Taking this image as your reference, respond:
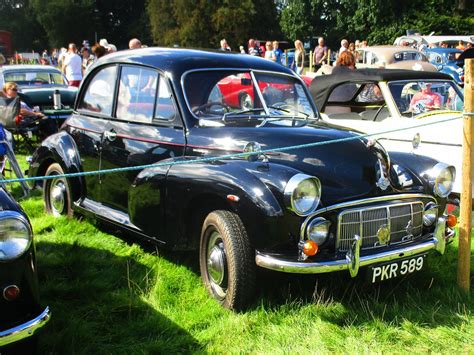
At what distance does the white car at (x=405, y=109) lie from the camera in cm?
626

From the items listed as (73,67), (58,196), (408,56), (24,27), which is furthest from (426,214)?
(24,27)

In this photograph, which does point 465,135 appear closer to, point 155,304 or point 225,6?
point 155,304

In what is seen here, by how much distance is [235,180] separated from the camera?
11.7 ft

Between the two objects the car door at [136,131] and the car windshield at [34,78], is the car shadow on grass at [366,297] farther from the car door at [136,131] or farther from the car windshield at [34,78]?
the car windshield at [34,78]

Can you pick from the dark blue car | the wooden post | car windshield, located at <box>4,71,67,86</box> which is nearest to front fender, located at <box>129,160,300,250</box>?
the wooden post

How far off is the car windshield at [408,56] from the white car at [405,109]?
519 inches

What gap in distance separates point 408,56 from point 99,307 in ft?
61.7

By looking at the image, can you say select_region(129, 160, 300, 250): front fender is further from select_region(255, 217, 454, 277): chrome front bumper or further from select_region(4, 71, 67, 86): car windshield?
select_region(4, 71, 67, 86): car windshield

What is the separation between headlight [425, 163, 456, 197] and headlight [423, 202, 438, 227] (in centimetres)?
16

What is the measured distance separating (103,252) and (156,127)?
116cm

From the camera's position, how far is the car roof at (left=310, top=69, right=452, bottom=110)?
680cm

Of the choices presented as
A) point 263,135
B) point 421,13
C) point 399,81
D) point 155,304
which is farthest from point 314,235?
point 421,13

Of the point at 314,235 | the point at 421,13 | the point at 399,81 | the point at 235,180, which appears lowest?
the point at 314,235

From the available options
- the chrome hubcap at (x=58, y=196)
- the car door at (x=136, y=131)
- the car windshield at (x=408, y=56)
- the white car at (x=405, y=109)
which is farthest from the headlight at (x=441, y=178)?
the car windshield at (x=408, y=56)
